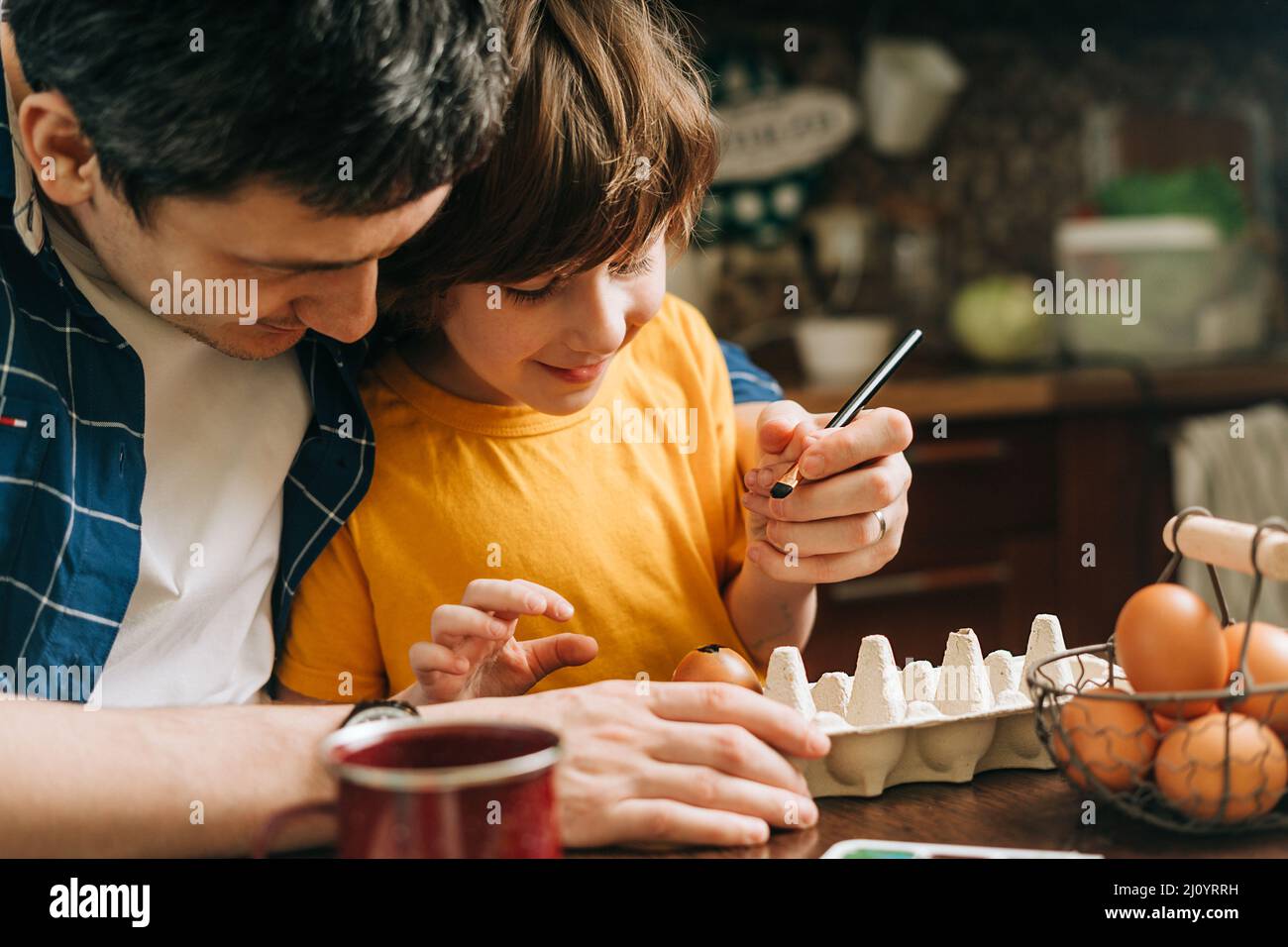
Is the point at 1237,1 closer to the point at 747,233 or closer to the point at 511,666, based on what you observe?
the point at 747,233

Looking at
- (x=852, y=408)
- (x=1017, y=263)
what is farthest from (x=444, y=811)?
(x=1017, y=263)

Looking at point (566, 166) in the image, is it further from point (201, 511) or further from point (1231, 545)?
point (1231, 545)

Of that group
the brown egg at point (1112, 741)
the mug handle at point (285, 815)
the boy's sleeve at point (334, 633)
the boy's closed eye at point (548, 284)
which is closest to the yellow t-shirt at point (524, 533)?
the boy's sleeve at point (334, 633)

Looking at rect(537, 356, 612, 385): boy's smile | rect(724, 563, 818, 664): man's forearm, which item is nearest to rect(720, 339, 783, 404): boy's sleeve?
rect(724, 563, 818, 664): man's forearm

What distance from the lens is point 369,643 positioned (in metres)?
1.20

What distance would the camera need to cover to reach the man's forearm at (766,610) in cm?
125

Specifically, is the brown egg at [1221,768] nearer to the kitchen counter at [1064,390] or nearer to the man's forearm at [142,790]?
the man's forearm at [142,790]

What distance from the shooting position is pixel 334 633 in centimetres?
118

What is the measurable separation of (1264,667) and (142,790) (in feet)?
2.21

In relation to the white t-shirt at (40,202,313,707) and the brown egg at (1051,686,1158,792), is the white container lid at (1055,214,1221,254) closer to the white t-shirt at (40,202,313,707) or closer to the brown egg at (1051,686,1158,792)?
the white t-shirt at (40,202,313,707)

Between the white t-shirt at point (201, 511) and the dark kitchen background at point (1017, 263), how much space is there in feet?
4.85

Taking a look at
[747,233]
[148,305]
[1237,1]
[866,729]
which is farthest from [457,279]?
[1237,1]

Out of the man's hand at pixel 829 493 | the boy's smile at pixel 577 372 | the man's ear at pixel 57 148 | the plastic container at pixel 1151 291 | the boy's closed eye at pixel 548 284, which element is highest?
the plastic container at pixel 1151 291

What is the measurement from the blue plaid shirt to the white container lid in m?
2.31
